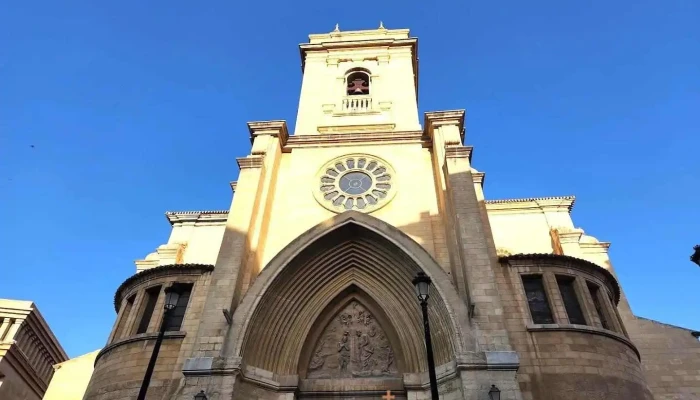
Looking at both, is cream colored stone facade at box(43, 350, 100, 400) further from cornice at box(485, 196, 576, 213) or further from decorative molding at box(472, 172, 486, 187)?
A: cornice at box(485, 196, 576, 213)

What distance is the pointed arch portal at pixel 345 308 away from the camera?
13367 millimetres

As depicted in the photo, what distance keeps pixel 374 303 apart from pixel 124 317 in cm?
824

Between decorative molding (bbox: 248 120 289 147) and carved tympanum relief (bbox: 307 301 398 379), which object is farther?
decorative molding (bbox: 248 120 289 147)

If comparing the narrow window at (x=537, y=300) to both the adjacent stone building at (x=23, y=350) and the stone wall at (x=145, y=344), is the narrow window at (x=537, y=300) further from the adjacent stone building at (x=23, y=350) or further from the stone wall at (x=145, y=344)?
the adjacent stone building at (x=23, y=350)

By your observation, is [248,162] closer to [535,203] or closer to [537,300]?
[537,300]

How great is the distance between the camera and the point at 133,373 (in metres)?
13.0

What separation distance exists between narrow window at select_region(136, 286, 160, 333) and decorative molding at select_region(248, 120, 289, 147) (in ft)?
25.4

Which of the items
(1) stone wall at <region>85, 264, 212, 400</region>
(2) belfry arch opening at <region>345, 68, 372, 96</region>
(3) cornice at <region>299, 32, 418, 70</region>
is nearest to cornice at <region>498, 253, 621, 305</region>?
(1) stone wall at <region>85, 264, 212, 400</region>

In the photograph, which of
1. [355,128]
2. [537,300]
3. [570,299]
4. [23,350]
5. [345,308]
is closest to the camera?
[537,300]

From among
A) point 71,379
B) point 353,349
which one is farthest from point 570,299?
point 71,379

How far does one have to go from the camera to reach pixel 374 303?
1534 centimetres

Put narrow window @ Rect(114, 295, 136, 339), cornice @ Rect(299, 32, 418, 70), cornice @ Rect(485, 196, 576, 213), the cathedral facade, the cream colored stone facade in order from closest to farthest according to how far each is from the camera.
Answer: the cathedral facade, narrow window @ Rect(114, 295, 136, 339), the cream colored stone facade, cornice @ Rect(485, 196, 576, 213), cornice @ Rect(299, 32, 418, 70)

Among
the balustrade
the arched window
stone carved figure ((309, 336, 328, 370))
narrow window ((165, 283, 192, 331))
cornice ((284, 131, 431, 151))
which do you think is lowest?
stone carved figure ((309, 336, 328, 370))

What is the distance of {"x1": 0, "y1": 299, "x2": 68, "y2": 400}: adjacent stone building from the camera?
68.6 ft
